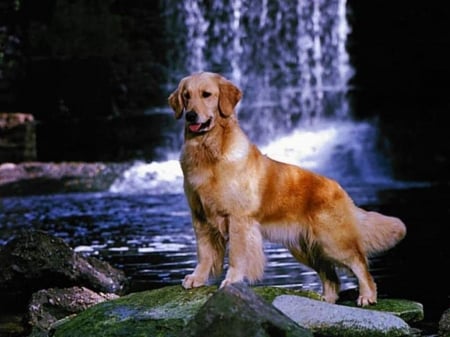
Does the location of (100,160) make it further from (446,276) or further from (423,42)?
(446,276)

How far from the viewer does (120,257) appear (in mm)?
11234

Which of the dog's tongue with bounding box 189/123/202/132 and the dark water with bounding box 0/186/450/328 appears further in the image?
the dark water with bounding box 0/186/450/328

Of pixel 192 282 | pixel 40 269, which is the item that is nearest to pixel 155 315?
pixel 192 282

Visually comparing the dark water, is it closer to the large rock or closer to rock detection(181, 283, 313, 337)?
the large rock

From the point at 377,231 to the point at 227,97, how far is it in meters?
1.53

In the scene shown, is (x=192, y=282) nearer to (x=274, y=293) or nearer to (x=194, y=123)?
(x=274, y=293)

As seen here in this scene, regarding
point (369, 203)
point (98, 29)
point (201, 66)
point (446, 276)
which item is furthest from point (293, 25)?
point (446, 276)

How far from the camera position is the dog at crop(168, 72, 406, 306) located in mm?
6703

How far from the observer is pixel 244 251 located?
22.2 feet

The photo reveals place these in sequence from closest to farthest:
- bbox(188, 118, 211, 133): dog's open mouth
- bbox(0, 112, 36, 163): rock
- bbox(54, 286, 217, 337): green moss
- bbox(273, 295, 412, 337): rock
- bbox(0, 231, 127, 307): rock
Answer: bbox(54, 286, 217, 337): green moss < bbox(273, 295, 412, 337): rock < bbox(188, 118, 211, 133): dog's open mouth < bbox(0, 231, 127, 307): rock < bbox(0, 112, 36, 163): rock

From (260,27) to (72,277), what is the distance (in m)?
19.0

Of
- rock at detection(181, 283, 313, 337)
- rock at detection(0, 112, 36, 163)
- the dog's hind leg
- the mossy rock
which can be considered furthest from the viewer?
rock at detection(0, 112, 36, 163)

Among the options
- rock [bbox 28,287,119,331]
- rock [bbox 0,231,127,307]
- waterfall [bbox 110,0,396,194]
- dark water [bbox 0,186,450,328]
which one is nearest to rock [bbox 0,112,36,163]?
dark water [bbox 0,186,450,328]

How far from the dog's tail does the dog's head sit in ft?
4.25
